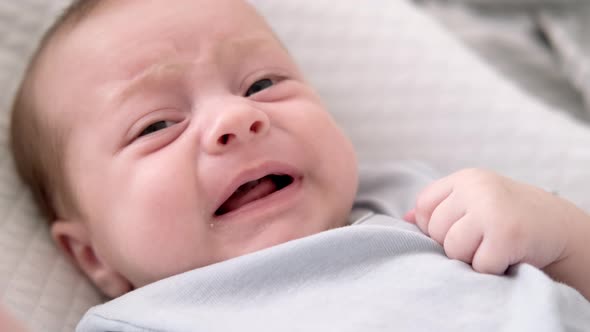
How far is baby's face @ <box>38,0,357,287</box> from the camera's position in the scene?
835mm

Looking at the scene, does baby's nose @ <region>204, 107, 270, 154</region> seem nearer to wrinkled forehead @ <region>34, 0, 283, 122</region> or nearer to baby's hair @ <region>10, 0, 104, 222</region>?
wrinkled forehead @ <region>34, 0, 283, 122</region>

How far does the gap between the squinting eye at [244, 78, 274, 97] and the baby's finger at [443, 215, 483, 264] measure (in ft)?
1.12

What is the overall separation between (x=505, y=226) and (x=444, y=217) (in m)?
0.08

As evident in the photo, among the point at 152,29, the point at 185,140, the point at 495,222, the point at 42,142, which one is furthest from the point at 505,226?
the point at 42,142

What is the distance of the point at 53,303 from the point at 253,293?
33 cm

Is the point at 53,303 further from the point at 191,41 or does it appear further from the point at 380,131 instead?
the point at 380,131

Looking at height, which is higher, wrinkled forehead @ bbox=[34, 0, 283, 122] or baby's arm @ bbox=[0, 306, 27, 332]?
wrinkled forehead @ bbox=[34, 0, 283, 122]

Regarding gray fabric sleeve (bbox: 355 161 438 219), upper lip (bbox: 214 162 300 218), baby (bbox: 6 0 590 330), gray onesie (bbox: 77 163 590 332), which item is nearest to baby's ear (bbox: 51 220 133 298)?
baby (bbox: 6 0 590 330)

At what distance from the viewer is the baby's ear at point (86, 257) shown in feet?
3.22

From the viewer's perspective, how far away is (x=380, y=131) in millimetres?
1283

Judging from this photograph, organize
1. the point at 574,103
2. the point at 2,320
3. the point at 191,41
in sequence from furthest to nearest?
the point at 574,103
the point at 191,41
the point at 2,320

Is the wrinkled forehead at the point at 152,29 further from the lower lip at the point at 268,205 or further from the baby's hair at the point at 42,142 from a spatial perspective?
the lower lip at the point at 268,205

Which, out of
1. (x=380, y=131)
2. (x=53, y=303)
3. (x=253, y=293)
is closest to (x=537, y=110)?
(x=380, y=131)

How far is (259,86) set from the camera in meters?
0.98
